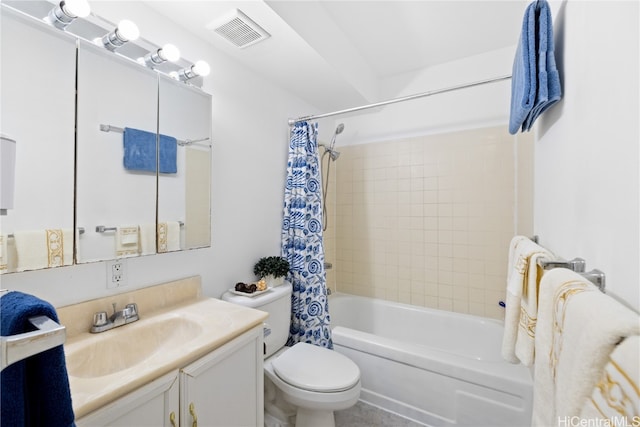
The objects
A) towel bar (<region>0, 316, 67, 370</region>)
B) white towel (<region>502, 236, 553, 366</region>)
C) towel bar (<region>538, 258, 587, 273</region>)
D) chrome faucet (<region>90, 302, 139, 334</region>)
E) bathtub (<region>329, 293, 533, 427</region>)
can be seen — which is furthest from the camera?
bathtub (<region>329, 293, 533, 427</region>)

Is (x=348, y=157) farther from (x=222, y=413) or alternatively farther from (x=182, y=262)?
(x=222, y=413)

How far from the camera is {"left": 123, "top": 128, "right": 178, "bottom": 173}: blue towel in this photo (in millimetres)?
1207

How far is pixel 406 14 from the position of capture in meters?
1.83

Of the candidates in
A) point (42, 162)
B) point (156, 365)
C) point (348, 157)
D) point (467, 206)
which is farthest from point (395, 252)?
point (42, 162)

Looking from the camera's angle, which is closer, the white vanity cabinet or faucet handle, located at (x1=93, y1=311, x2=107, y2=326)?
the white vanity cabinet

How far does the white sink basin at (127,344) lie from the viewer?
3.09ft

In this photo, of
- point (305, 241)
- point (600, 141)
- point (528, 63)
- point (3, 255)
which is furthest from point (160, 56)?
point (600, 141)

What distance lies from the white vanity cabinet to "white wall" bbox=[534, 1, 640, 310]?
3.76ft

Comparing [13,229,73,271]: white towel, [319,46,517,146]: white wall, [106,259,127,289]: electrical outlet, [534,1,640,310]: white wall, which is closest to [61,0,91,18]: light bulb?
[13,229,73,271]: white towel

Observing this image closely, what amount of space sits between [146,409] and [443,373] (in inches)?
58.6

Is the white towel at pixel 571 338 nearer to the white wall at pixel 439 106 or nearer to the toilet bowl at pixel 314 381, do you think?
the toilet bowl at pixel 314 381

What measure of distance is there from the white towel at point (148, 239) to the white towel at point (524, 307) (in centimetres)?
143

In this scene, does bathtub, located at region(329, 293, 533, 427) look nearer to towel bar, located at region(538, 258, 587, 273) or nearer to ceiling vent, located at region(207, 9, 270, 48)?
towel bar, located at region(538, 258, 587, 273)

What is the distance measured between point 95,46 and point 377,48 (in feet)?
6.10
